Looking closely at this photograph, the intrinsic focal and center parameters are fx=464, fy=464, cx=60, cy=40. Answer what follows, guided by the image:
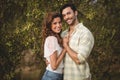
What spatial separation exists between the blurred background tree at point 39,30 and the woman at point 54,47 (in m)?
4.11

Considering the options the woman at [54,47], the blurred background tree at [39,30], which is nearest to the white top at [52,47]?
the woman at [54,47]

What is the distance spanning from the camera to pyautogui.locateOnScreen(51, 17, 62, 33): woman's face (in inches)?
251

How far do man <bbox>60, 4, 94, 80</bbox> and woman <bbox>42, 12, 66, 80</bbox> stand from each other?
0.09 meters

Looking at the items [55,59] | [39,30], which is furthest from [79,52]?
[39,30]

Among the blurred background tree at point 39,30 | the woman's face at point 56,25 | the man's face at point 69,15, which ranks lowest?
the blurred background tree at point 39,30

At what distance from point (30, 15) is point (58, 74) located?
4645 mm

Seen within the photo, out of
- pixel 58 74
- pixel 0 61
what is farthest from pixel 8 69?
pixel 58 74

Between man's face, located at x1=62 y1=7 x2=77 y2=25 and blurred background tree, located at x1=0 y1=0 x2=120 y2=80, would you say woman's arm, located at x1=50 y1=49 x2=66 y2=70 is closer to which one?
man's face, located at x1=62 y1=7 x2=77 y2=25

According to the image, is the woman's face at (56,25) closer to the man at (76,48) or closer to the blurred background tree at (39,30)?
the man at (76,48)

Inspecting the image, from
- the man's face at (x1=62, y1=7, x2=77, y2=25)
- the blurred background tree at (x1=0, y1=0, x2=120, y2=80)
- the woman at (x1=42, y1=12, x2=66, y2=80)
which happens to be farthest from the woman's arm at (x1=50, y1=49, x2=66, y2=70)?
the blurred background tree at (x1=0, y1=0, x2=120, y2=80)

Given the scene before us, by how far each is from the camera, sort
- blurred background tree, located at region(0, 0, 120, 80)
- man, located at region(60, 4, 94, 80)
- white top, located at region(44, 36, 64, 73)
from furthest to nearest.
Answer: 1. blurred background tree, located at region(0, 0, 120, 80)
2. white top, located at region(44, 36, 64, 73)
3. man, located at region(60, 4, 94, 80)

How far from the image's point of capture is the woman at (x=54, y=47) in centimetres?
630

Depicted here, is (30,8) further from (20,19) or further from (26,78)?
(26,78)

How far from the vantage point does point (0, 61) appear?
1146cm
